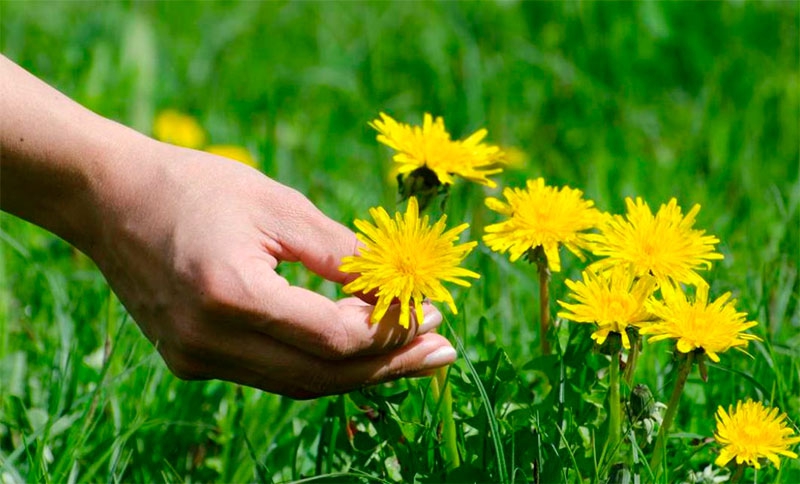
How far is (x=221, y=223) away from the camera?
122 cm

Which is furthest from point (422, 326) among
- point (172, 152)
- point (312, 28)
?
point (312, 28)

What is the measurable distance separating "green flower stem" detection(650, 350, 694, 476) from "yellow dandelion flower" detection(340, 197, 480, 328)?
26 cm

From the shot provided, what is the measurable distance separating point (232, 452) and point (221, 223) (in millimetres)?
618

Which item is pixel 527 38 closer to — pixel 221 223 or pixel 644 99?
pixel 644 99

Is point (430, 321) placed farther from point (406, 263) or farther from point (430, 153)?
point (430, 153)

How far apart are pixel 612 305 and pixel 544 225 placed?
0.16m

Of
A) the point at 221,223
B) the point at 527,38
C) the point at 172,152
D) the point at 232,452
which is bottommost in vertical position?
the point at 232,452

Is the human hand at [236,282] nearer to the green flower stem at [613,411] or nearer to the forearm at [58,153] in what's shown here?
the forearm at [58,153]

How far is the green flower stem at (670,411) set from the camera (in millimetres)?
1191

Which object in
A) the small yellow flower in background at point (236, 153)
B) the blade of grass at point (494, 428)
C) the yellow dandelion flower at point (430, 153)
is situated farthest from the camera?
the small yellow flower in background at point (236, 153)

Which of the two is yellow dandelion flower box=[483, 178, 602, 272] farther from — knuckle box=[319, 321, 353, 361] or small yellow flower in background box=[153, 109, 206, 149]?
small yellow flower in background box=[153, 109, 206, 149]

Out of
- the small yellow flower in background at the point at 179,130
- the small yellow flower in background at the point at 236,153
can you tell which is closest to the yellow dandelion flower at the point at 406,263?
the small yellow flower in background at the point at 236,153

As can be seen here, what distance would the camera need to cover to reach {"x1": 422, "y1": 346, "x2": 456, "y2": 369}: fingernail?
126cm

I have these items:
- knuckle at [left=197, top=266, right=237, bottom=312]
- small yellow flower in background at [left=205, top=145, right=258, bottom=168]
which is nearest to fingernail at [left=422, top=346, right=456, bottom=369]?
knuckle at [left=197, top=266, right=237, bottom=312]
